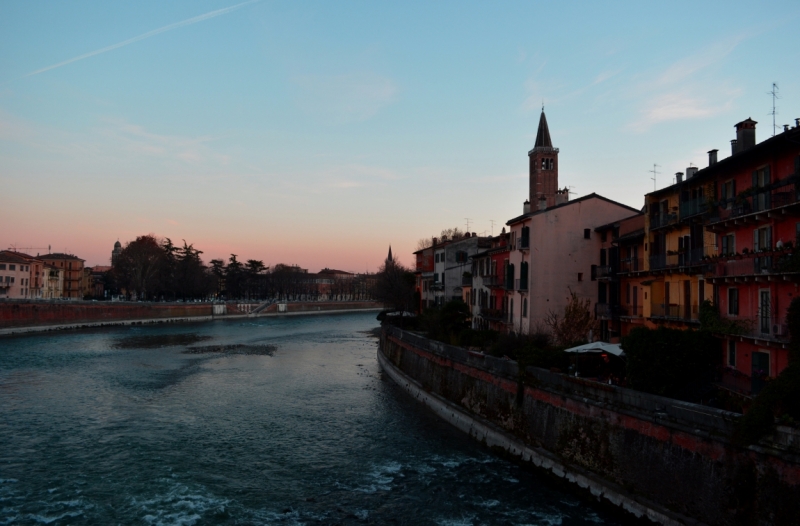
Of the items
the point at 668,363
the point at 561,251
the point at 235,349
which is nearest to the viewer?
the point at 668,363

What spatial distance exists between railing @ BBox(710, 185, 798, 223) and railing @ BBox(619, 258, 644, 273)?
706cm

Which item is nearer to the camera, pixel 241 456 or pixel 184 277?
pixel 241 456

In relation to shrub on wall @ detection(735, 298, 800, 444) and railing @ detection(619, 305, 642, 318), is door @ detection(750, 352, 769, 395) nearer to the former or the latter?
shrub on wall @ detection(735, 298, 800, 444)

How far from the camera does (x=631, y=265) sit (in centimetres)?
2675

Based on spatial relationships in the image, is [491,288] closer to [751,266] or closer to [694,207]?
[694,207]

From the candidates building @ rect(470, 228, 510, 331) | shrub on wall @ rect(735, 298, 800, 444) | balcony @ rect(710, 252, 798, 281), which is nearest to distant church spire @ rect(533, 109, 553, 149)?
building @ rect(470, 228, 510, 331)

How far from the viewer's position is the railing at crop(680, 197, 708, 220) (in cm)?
2029

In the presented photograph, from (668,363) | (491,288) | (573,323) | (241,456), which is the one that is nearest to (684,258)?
(668,363)

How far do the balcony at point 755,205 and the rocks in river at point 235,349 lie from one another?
124 feet

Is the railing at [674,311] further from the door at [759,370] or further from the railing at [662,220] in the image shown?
the door at [759,370]

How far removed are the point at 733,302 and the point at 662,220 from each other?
20.0 ft

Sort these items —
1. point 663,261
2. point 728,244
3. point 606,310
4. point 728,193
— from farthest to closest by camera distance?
point 606,310
point 663,261
point 728,193
point 728,244

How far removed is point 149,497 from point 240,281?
11604 centimetres

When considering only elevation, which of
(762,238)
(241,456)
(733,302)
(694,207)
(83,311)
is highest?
(694,207)
